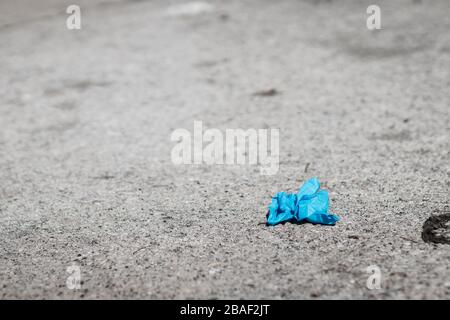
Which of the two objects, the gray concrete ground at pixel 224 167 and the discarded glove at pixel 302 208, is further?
the discarded glove at pixel 302 208

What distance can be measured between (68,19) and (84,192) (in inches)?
227

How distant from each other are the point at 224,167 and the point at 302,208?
39.5 inches

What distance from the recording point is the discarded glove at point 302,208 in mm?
3008

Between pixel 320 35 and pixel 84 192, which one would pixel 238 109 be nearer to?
pixel 84 192

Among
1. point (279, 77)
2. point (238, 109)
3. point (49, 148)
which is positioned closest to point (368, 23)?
point (279, 77)

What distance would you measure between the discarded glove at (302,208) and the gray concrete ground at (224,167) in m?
0.06

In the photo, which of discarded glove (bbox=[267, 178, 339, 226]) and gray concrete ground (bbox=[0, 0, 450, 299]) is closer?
gray concrete ground (bbox=[0, 0, 450, 299])

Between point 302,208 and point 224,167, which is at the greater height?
point 224,167

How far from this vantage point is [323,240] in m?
2.87

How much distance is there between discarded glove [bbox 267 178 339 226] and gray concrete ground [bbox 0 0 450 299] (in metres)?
0.06

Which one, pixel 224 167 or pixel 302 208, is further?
pixel 224 167

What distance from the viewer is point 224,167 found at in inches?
153

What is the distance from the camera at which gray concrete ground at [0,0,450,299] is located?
2672mm

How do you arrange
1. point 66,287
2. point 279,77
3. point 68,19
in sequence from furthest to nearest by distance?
point 68,19, point 279,77, point 66,287
